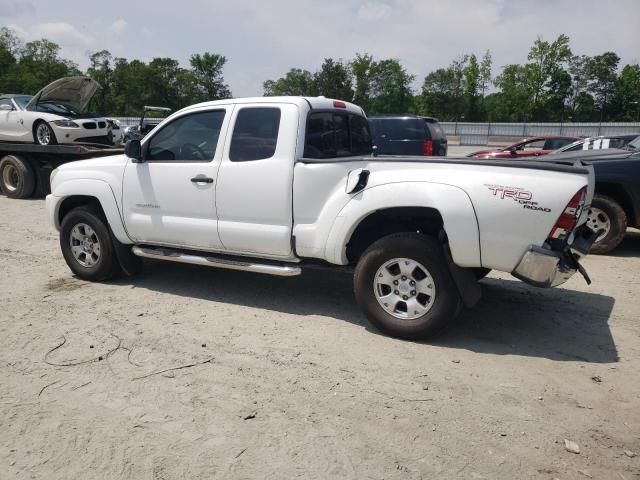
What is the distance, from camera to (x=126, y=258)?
19.1 ft

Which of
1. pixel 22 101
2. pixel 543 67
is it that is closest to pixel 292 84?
pixel 543 67

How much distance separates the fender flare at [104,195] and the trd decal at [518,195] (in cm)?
376

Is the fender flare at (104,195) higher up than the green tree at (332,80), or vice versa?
the green tree at (332,80)

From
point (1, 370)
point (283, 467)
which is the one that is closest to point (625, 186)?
point (283, 467)

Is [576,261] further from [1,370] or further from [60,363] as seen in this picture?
[1,370]

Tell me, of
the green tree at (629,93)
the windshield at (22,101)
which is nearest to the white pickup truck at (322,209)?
the windshield at (22,101)

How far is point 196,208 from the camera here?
514 cm

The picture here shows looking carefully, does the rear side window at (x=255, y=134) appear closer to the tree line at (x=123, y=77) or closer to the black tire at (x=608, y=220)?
the black tire at (x=608, y=220)

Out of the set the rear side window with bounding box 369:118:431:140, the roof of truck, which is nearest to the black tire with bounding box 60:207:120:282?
the roof of truck

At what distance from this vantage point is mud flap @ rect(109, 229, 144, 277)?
5762 millimetres

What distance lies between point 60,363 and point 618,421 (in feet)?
12.6

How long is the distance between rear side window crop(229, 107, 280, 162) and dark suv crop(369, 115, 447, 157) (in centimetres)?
692

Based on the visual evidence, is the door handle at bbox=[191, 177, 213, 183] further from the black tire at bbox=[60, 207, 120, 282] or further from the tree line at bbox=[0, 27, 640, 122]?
the tree line at bbox=[0, 27, 640, 122]

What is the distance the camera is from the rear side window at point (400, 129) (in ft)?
38.5
